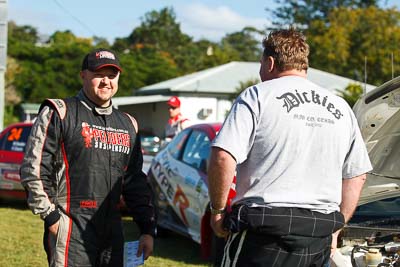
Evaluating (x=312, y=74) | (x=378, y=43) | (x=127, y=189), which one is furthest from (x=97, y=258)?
(x=378, y=43)

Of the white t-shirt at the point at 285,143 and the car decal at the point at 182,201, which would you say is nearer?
the white t-shirt at the point at 285,143

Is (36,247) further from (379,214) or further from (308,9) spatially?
(308,9)

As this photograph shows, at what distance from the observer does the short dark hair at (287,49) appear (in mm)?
3455

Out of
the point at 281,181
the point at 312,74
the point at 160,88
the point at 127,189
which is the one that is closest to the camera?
the point at 281,181

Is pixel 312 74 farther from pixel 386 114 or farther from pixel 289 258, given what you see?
pixel 289 258

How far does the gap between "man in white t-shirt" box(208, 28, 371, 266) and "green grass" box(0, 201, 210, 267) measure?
4.51 metres

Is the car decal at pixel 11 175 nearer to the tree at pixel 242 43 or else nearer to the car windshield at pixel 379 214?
the car windshield at pixel 379 214

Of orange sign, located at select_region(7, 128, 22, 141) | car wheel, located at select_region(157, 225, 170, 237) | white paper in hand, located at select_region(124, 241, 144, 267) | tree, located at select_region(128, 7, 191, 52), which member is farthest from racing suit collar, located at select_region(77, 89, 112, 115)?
tree, located at select_region(128, 7, 191, 52)

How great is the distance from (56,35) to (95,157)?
211 feet

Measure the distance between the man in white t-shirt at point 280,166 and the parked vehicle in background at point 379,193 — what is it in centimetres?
141

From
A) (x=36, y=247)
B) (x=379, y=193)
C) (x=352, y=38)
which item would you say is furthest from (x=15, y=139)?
(x=352, y=38)

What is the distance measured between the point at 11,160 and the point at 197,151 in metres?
4.83

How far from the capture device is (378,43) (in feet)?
120

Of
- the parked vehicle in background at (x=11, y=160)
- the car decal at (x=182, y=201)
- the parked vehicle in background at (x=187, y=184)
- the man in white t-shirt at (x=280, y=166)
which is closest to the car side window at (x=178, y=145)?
the parked vehicle in background at (x=187, y=184)
